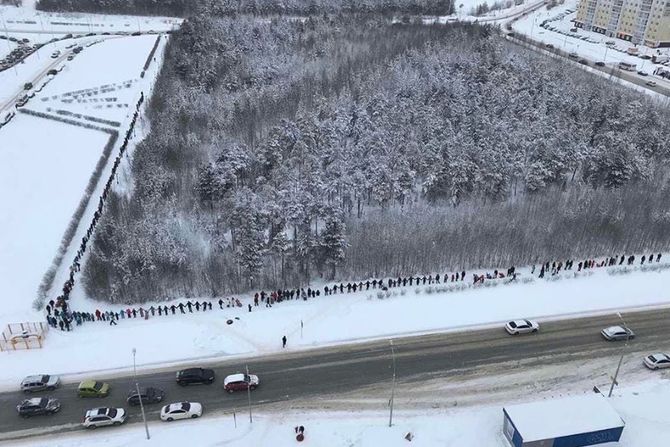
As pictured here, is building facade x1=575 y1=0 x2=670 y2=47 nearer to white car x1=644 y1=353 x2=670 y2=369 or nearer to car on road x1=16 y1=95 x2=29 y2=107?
white car x1=644 y1=353 x2=670 y2=369

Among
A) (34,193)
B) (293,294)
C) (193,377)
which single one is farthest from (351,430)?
(34,193)

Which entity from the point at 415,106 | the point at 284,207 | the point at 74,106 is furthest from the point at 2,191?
the point at 415,106

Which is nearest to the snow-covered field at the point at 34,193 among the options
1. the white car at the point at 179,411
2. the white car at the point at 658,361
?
the white car at the point at 179,411

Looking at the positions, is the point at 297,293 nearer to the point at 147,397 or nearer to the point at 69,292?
the point at 147,397

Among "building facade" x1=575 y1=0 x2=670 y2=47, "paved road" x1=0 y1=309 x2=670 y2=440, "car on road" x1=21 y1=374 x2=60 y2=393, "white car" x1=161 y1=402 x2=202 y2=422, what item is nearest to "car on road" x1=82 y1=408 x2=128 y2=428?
"paved road" x1=0 y1=309 x2=670 y2=440

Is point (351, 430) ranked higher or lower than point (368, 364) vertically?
lower
